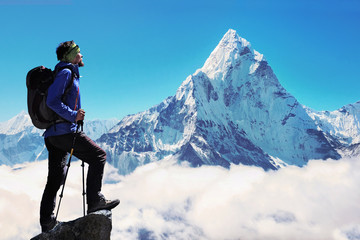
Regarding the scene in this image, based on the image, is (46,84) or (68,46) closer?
(46,84)

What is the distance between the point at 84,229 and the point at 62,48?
4.58 meters

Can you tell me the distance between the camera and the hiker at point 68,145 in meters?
7.52

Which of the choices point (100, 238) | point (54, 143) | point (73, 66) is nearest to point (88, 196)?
point (100, 238)

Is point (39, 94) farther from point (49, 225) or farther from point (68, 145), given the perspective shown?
point (49, 225)

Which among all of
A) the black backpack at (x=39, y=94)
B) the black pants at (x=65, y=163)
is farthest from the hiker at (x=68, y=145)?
the black backpack at (x=39, y=94)

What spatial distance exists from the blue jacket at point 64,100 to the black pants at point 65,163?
0.22 m

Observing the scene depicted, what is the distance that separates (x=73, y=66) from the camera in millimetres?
7770

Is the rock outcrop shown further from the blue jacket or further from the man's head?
the man's head

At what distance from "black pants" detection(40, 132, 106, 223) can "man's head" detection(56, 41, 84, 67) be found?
76.0 inches

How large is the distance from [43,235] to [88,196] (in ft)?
4.41

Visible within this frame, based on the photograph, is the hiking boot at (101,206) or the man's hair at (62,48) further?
the man's hair at (62,48)

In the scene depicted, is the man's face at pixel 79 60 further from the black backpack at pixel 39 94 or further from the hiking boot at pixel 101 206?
the hiking boot at pixel 101 206

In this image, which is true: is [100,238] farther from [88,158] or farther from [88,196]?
[88,158]

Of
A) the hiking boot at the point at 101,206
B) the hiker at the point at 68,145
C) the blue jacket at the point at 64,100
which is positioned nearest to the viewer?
the blue jacket at the point at 64,100
